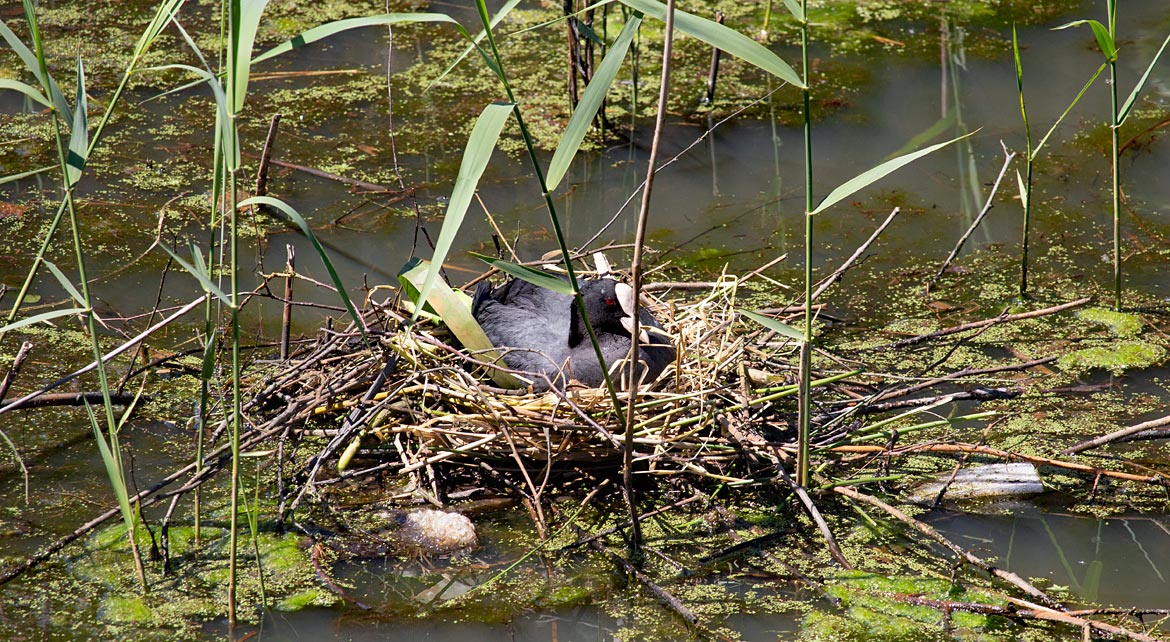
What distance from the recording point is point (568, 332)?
3121 mm

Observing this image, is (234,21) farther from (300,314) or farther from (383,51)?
(383,51)

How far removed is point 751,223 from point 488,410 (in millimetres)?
1742

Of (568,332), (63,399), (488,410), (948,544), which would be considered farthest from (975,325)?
(63,399)

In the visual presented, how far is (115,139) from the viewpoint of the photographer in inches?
175

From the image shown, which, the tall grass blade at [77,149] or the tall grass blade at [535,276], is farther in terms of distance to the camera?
the tall grass blade at [535,276]

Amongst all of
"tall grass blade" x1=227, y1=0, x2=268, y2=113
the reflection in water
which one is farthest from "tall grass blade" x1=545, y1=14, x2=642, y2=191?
the reflection in water

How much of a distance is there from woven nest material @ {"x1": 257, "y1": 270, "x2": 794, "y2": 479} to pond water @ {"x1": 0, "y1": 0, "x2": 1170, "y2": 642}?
303 millimetres

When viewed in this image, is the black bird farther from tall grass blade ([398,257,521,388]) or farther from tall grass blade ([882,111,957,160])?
tall grass blade ([882,111,957,160])

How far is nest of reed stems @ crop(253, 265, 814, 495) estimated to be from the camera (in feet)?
8.82

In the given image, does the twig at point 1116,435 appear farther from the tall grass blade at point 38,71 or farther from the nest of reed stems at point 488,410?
the tall grass blade at point 38,71

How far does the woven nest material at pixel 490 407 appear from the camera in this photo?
2.69m

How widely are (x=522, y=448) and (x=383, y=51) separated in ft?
9.93

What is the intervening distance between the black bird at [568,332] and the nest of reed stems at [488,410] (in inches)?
3.1

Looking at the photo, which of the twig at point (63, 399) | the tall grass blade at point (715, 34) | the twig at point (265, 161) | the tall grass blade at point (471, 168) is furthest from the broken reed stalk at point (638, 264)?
the twig at point (265, 161)
